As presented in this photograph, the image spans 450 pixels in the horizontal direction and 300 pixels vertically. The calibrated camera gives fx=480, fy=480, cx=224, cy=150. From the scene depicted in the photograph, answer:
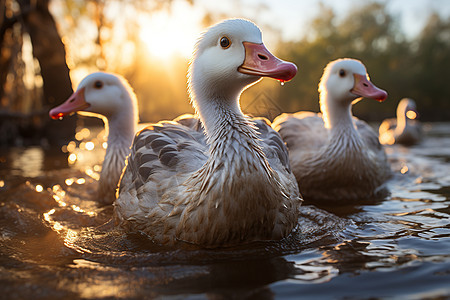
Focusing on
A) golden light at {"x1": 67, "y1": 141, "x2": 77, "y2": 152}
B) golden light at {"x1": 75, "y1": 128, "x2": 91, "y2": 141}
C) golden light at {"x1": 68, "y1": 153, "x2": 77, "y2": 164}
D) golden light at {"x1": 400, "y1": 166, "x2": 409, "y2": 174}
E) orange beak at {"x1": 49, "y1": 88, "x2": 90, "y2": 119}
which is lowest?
golden light at {"x1": 400, "y1": 166, "x2": 409, "y2": 174}

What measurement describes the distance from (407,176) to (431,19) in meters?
41.3

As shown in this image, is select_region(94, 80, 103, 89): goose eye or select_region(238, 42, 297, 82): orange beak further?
select_region(94, 80, 103, 89): goose eye

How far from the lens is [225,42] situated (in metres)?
3.63

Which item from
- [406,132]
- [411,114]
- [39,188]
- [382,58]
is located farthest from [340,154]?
A: [382,58]

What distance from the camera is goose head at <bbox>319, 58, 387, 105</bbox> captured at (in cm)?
602

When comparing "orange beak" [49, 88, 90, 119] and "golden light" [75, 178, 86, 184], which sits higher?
"orange beak" [49, 88, 90, 119]

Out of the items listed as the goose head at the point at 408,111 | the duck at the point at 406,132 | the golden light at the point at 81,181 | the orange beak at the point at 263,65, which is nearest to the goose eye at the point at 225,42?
the orange beak at the point at 263,65

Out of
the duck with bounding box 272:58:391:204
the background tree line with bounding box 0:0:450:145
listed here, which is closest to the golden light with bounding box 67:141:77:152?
the background tree line with bounding box 0:0:450:145

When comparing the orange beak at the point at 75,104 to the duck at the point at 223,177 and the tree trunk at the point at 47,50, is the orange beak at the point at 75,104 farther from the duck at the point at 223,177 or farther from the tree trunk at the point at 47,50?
the tree trunk at the point at 47,50

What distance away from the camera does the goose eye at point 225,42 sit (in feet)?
11.9

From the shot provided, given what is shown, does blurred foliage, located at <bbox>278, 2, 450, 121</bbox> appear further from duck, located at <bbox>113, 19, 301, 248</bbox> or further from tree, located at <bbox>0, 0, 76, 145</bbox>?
duck, located at <bbox>113, 19, 301, 248</bbox>

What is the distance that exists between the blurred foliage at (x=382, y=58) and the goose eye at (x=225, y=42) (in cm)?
3633

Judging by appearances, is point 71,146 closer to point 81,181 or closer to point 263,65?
point 81,181

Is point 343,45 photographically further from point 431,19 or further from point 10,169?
point 10,169
